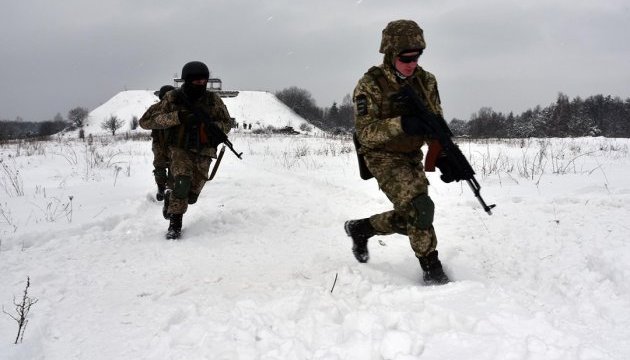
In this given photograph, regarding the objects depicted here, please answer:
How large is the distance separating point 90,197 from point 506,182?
5.70 m

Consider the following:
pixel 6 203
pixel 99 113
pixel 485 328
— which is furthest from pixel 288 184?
pixel 99 113

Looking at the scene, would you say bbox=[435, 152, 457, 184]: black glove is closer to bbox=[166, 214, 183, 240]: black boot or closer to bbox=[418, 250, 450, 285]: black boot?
bbox=[418, 250, 450, 285]: black boot

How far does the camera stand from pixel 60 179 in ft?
25.1

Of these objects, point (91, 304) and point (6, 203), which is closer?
point (91, 304)

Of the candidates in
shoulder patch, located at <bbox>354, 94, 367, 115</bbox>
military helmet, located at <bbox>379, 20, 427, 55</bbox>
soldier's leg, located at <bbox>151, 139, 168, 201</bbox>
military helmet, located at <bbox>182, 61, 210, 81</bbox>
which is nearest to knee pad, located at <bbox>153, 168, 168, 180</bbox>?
soldier's leg, located at <bbox>151, 139, 168, 201</bbox>

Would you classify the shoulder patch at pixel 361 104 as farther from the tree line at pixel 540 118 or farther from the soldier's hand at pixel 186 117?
the tree line at pixel 540 118

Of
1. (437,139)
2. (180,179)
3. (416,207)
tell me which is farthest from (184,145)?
(437,139)

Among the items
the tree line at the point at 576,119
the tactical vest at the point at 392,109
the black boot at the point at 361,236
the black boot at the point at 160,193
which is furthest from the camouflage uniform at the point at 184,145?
the tree line at the point at 576,119

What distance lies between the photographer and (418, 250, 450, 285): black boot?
2875mm

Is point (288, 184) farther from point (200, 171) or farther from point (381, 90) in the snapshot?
point (381, 90)

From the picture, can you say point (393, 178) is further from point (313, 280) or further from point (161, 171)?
point (161, 171)

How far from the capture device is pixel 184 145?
4.54 m

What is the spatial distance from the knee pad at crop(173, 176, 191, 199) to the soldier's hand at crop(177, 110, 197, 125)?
1.86 feet

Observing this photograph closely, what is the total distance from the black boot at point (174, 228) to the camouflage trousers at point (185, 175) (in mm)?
51
